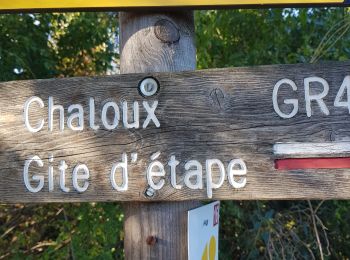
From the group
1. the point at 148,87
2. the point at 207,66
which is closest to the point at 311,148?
the point at 148,87

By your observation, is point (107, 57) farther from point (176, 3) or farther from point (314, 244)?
point (176, 3)

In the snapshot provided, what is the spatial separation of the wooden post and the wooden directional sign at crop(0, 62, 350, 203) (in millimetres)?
101

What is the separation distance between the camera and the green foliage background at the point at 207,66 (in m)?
3.03

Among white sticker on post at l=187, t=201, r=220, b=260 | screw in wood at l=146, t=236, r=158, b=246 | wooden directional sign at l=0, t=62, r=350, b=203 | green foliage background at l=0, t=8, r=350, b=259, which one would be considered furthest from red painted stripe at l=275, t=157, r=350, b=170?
green foliage background at l=0, t=8, r=350, b=259

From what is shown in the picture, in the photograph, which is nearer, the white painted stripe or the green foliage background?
the white painted stripe

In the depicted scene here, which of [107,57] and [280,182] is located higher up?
[107,57]

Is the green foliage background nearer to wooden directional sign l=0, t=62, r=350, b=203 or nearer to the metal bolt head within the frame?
wooden directional sign l=0, t=62, r=350, b=203

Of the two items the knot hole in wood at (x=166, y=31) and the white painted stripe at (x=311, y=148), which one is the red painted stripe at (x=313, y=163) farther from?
the knot hole in wood at (x=166, y=31)

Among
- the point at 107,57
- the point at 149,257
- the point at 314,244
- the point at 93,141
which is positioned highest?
the point at 107,57

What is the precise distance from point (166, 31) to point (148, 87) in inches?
7.9

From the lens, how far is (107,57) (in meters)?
3.41

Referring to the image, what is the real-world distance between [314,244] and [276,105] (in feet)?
7.01

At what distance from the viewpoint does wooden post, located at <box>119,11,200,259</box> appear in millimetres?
1419

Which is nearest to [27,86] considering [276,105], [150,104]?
[150,104]
